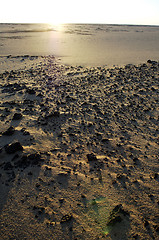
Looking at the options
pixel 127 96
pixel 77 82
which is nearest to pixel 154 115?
pixel 127 96

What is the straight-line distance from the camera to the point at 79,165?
4.39 metres

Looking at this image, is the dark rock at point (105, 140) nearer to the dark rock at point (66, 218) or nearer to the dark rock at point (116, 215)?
the dark rock at point (116, 215)

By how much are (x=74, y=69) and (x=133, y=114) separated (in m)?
7.83

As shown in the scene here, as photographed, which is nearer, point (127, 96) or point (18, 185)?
point (18, 185)

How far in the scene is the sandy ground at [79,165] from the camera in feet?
10.3

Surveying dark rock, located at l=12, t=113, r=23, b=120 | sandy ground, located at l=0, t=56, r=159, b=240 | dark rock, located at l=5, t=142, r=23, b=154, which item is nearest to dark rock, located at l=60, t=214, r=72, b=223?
sandy ground, located at l=0, t=56, r=159, b=240

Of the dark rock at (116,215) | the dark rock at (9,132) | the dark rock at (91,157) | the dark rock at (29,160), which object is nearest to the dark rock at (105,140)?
the dark rock at (91,157)

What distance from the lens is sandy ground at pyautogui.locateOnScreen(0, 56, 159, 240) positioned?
10.3 ft

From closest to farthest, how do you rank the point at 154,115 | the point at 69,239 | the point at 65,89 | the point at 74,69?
the point at 69,239 < the point at 154,115 < the point at 65,89 < the point at 74,69

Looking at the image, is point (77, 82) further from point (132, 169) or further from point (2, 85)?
point (132, 169)

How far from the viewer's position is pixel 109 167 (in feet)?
14.3

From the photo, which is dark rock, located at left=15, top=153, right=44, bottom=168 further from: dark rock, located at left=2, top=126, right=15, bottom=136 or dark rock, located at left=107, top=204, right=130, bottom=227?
dark rock, located at left=107, top=204, right=130, bottom=227

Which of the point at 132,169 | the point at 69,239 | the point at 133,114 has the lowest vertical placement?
the point at 69,239

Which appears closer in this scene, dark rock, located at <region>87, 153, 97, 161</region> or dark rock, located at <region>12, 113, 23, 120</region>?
dark rock, located at <region>87, 153, 97, 161</region>
